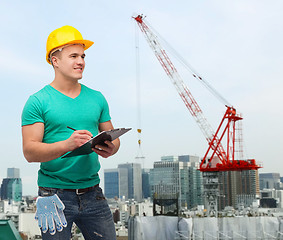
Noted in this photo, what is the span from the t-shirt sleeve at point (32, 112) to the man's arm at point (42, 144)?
2 cm

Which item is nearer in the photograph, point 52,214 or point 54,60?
point 52,214

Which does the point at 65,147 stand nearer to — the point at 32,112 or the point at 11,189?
the point at 32,112

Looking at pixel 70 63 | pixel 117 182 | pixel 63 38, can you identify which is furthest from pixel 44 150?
pixel 117 182

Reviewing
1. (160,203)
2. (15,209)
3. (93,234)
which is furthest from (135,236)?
(15,209)

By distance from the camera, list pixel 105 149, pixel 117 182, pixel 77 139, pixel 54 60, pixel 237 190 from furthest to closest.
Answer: pixel 117 182, pixel 237 190, pixel 54 60, pixel 105 149, pixel 77 139

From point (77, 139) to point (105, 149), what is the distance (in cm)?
19

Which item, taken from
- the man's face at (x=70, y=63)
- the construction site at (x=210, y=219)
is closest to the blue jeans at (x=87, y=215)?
the man's face at (x=70, y=63)

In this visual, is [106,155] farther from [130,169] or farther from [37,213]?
[130,169]

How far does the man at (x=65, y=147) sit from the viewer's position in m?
2.27

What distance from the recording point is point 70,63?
2.43m

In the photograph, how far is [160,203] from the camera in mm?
25375

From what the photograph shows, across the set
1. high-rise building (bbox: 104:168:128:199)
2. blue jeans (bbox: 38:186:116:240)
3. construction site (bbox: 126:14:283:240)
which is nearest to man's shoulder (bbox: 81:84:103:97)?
blue jeans (bbox: 38:186:116:240)

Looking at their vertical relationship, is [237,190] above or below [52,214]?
below

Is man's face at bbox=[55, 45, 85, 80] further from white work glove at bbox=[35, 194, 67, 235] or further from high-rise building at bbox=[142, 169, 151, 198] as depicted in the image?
high-rise building at bbox=[142, 169, 151, 198]
